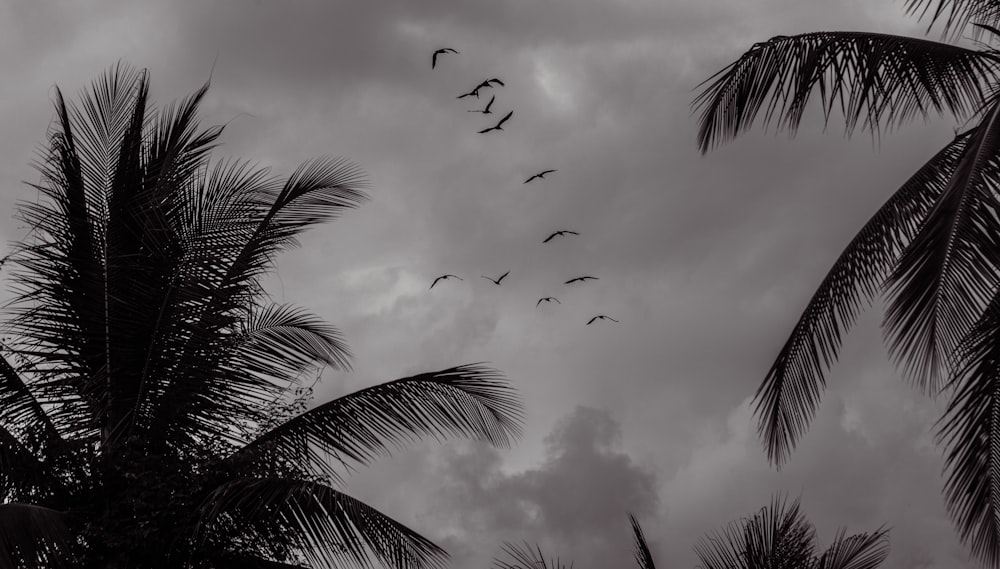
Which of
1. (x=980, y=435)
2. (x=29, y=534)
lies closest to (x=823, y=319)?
(x=980, y=435)

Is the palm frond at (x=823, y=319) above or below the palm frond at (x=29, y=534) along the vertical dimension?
above

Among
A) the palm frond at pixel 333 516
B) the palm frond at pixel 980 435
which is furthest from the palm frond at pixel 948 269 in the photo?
the palm frond at pixel 333 516

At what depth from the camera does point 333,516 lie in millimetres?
8758

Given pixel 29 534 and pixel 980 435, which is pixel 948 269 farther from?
Answer: pixel 29 534

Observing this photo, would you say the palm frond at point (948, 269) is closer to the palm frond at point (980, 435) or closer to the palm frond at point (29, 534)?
the palm frond at point (980, 435)

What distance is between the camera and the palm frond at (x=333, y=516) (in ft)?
28.0

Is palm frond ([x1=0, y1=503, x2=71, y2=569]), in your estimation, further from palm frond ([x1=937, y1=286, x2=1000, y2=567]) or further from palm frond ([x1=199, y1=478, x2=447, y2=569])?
palm frond ([x1=937, y1=286, x2=1000, y2=567])

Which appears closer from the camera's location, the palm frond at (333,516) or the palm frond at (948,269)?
the palm frond at (948,269)

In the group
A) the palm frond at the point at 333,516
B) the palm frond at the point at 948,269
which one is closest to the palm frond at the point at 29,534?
the palm frond at the point at 333,516

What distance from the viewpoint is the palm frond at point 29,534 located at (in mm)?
7406

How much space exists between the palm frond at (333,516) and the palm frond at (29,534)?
1092mm

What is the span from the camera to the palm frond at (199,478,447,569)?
8.52 metres

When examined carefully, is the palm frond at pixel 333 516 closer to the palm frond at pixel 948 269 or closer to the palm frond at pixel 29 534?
the palm frond at pixel 29 534

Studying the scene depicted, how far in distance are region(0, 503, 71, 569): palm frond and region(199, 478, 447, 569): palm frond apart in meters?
1.09
